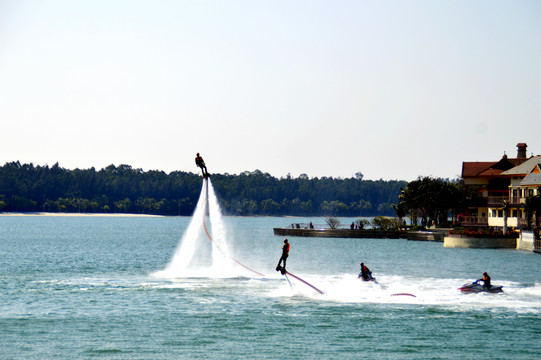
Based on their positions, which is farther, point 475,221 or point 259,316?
point 475,221

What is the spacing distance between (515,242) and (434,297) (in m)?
59.3

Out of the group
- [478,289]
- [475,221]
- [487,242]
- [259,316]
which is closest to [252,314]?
[259,316]

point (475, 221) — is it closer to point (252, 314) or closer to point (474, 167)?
point (474, 167)

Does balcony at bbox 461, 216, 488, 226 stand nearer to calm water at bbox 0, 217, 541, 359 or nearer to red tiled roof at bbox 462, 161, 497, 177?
red tiled roof at bbox 462, 161, 497, 177

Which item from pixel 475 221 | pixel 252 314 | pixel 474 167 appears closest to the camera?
pixel 252 314

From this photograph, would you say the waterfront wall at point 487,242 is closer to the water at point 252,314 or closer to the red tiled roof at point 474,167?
the water at point 252,314

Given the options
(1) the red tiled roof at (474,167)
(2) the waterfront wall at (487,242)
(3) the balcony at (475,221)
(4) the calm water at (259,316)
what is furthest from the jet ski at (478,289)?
(1) the red tiled roof at (474,167)

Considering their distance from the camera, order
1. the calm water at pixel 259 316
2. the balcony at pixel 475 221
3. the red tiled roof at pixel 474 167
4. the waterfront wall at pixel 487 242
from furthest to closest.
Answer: the red tiled roof at pixel 474 167 < the balcony at pixel 475 221 < the waterfront wall at pixel 487 242 < the calm water at pixel 259 316

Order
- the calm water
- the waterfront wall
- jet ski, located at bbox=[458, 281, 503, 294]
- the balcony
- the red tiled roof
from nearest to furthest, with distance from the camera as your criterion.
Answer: the calm water < jet ski, located at bbox=[458, 281, 503, 294] < the waterfront wall < the balcony < the red tiled roof

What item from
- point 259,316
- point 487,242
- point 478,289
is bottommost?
point 259,316

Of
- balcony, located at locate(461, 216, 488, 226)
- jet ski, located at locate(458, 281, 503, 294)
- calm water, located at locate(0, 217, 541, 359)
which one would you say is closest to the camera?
calm water, located at locate(0, 217, 541, 359)

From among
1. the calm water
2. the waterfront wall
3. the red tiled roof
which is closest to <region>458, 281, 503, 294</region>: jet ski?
the calm water

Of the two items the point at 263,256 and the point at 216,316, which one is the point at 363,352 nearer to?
the point at 216,316

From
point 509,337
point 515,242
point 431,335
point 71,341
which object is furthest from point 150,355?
point 515,242
